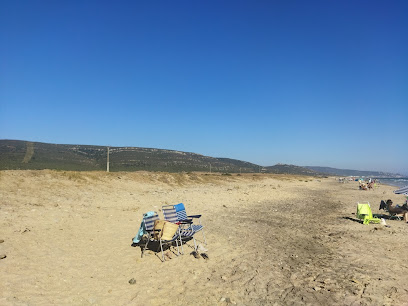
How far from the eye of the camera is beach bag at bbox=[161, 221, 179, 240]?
7.03 m

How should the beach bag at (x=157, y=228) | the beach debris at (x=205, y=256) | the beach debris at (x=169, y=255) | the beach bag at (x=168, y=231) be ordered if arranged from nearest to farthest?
1. the beach debris at (x=205, y=256)
2. the beach debris at (x=169, y=255)
3. the beach bag at (x=168, y=231)
4. the beach bag at (x=157, y=228)

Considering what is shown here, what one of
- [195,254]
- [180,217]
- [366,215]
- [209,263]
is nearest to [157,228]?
[195,254]

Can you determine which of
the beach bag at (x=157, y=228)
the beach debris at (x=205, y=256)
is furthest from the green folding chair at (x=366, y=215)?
the beach bag at (x=157, y=228)

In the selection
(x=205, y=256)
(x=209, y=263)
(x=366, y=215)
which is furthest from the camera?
(x=366, y=215)

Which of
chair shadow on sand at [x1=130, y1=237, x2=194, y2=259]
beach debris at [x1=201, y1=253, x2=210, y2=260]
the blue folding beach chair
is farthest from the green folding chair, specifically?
chair shadow on sand at [x1=130, y1=237, x2=194, y2=259]

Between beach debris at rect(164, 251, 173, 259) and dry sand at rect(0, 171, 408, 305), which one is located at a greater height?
dry sand at rect(0, 171, 408, 305)

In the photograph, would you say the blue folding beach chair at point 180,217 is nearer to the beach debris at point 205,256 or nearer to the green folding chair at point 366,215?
the beach debris at point 205,256

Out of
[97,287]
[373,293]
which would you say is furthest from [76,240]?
[373,293]

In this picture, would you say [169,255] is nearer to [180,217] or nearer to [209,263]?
[209,263]

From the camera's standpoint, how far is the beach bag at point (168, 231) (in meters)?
7.03

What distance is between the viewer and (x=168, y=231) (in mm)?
7102

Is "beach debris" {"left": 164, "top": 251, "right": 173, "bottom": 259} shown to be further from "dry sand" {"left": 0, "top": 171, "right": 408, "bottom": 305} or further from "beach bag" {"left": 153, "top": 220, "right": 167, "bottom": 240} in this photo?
"beach bag" {"left": 153, "top": 220, "right": 167, "bottom": 240}

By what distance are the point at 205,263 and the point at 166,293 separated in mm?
1622

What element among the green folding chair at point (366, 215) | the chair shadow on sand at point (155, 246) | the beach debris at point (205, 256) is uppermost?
the green folding chair at point (366, 215)
